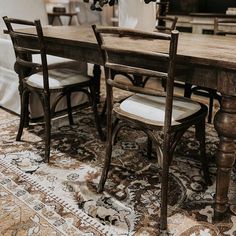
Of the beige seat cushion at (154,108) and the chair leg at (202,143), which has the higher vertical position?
the beige seat cushion at (154,108)

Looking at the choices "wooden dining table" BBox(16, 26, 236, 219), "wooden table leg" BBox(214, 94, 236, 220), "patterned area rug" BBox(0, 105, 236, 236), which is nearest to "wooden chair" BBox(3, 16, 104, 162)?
"patterned area rug" BBox(0, 105, 236, 236)

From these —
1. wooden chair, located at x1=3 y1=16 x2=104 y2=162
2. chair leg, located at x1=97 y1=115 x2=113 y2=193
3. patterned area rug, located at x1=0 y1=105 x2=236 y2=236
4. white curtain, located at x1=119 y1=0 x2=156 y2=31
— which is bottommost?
patterned area rug, located at x1=0 y1=105 x2=236 y2=236

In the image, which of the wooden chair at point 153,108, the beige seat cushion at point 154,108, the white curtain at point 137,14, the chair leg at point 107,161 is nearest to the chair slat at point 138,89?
the wooden chair at point 153,108

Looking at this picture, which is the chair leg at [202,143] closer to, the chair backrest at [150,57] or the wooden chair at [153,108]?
the wooden chair at [153,108]

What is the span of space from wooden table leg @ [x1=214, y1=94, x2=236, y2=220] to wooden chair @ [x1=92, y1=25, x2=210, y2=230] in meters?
0.17

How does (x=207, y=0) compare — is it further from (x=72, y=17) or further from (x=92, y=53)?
(x=72, y=17)

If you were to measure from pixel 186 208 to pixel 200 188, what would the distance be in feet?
0.70

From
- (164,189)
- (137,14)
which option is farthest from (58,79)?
(164,189)

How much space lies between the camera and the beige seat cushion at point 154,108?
138cm

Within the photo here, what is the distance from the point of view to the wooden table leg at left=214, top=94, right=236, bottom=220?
1.26m

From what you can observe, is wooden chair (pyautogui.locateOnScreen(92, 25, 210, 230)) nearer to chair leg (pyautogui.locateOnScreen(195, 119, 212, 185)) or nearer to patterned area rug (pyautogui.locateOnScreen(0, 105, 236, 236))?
chair leg (pyautogui.locateOnScreen(195, 119, 212, 185))

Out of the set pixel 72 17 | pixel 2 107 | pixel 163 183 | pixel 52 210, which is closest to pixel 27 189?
pixel 52 210

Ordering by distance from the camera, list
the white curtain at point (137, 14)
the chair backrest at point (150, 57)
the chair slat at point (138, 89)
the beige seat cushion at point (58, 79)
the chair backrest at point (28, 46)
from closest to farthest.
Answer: the chair backrest at point (150, 57), the chair slat at point (138, 89), the chair backrest at point (28, 46), the beige seat cushion at point (58, 79), the white curtain at point (137, 14)

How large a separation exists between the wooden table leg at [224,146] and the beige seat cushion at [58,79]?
3.62ft
